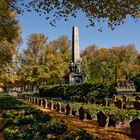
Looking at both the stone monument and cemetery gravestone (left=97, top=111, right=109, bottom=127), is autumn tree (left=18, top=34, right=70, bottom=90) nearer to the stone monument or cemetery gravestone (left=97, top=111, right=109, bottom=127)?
the stone monument

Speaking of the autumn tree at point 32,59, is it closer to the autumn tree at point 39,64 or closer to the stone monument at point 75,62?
the autumn tree at point 39,64

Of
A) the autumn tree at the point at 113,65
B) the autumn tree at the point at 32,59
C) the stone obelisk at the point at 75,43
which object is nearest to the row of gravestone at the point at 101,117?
the stone obelisk at the point at 75,43

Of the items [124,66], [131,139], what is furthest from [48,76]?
[131,139]

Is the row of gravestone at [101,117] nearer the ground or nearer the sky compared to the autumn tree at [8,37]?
nearer the ground

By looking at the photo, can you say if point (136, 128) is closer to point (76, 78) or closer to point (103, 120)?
point (103, 120)

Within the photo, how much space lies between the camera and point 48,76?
214 feet

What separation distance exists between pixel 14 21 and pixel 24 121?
2041cm

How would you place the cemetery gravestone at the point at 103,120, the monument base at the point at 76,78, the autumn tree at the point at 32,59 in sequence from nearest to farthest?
the cemetery gravestone at the point at 103,120 → the monument base at the point at 76,78 → the autumn tree at the point at 32,59

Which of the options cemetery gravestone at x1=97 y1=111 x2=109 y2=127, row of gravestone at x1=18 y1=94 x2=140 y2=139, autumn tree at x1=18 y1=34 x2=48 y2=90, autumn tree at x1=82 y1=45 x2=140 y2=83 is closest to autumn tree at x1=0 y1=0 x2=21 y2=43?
row of gravestone at x1=18 y1=94 x2=140 y2=139

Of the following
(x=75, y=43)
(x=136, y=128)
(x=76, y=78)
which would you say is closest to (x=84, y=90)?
(x=75, y=43)

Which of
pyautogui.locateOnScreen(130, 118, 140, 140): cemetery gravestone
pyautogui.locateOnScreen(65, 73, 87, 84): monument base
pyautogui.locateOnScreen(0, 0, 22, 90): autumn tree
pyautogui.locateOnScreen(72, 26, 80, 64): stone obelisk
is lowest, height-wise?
pyautogui.locateOnScreen(130, 118, 140, 140): cemetery gravestone

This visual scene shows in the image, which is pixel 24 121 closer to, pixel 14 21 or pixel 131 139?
pixel 131 139

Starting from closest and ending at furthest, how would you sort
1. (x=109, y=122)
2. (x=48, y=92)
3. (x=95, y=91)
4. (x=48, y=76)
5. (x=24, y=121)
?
(x=24, y=121) → (x=109, y=122) → (x=95, y=91) → (x=48, y=92) → (x=48, y=76)

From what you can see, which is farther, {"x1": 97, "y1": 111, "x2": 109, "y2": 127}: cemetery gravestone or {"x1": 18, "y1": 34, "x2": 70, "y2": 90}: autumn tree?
{"x1": 18, "y1": 34, "x2": 70, "y2": 90}: autumn tree
